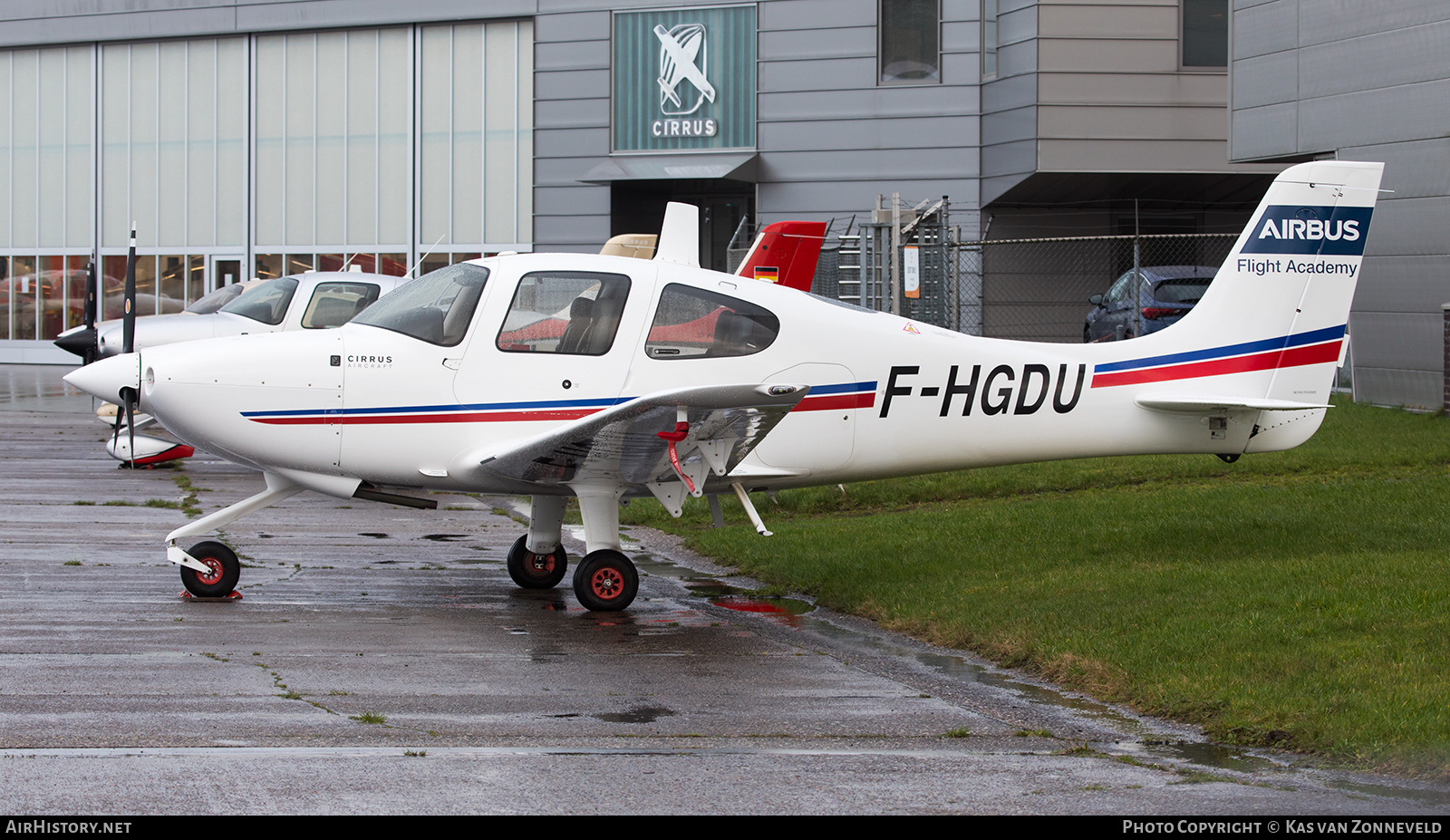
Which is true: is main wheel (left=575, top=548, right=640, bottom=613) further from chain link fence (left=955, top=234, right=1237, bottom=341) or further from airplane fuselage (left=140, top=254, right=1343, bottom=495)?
chain link fence (left=955, top=234, right=1237, bottom=341)

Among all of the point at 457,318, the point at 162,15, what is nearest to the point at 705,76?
the point at 162,15

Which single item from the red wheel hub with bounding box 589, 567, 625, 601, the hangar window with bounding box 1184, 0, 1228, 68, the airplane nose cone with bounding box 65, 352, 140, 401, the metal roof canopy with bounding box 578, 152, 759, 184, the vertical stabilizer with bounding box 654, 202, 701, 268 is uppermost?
the hangar window with bounding box 1184, 0, 1228, 68

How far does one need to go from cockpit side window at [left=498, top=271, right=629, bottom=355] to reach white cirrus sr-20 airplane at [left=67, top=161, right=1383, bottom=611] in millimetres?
11

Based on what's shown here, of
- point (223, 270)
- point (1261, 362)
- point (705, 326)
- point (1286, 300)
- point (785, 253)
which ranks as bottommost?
point (1261, 362)

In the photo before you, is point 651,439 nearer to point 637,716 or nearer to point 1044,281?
point 637,716

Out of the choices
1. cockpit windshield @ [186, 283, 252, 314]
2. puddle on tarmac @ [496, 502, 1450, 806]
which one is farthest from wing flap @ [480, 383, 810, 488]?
cockpit windshield @ [186, 283, 252, 314]

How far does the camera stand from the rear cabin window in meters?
16.0

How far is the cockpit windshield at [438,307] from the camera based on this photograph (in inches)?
345

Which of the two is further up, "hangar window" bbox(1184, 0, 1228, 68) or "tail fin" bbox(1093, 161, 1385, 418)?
"hangar window" bbox(1184, 0, 1228, 68)

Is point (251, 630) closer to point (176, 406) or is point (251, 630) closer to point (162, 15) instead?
point (176, 406)

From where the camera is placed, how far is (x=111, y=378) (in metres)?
8.73

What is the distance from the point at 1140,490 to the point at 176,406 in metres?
8.87

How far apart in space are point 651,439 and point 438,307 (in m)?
1.71

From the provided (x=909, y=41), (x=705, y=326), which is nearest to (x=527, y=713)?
(x=705, y=326)
